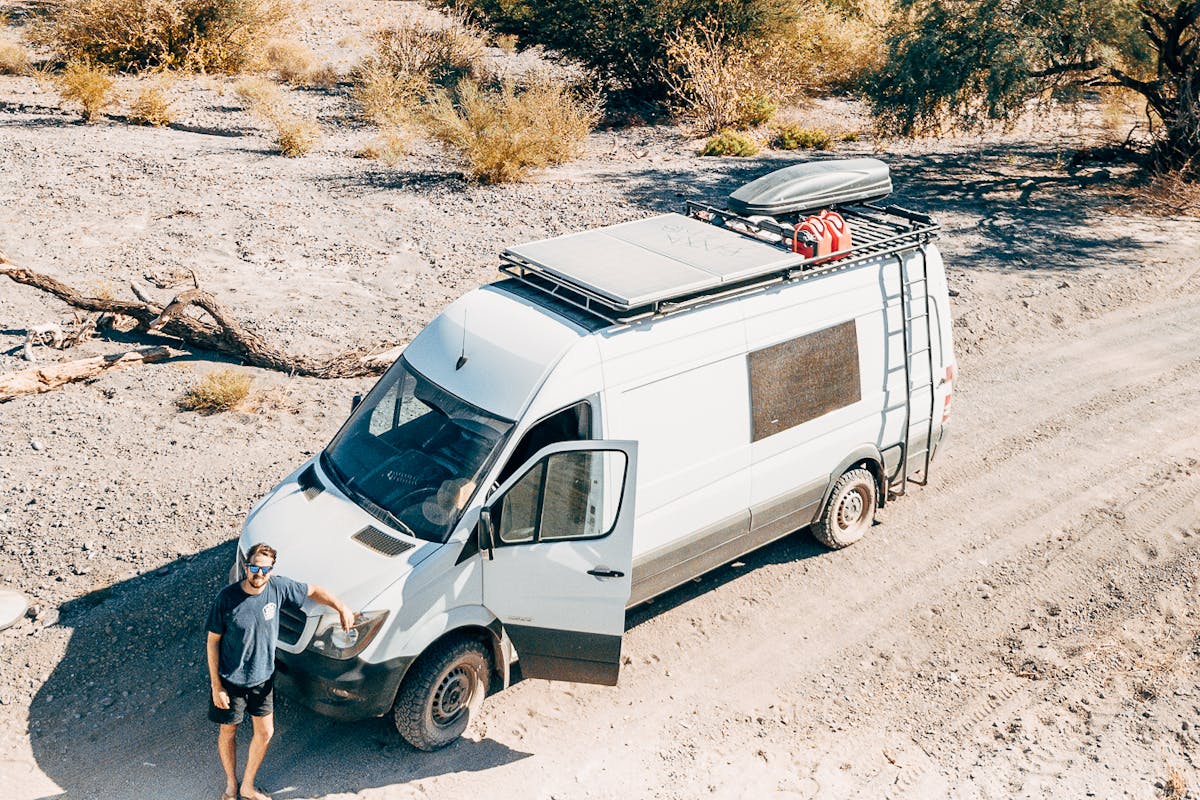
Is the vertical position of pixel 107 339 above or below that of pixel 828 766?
above

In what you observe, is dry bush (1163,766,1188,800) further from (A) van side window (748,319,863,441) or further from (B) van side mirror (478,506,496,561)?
(B) van side mirror (478,506,496,561)

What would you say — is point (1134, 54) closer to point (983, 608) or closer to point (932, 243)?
point (932, 243)

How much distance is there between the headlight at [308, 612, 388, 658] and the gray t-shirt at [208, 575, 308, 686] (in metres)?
0.24

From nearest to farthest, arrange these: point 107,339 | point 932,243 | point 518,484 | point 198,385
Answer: point 518,484 → point 932,243 → point 198,385 → point 107,339

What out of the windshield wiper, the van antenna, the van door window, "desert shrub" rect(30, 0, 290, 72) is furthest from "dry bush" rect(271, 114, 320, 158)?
the van door window

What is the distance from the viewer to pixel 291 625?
586cm

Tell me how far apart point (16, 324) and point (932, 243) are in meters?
9.28

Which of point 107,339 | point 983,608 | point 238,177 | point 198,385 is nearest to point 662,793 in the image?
point 983,608

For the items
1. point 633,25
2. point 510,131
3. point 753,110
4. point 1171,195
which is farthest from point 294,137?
point 1171,195

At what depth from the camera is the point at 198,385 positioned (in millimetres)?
10055

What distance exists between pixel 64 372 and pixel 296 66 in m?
15.5

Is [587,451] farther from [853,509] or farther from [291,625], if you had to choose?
[853,509]

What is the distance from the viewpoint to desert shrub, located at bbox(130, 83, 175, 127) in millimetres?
19172

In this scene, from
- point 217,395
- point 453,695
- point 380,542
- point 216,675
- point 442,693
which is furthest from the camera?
point 217,395
